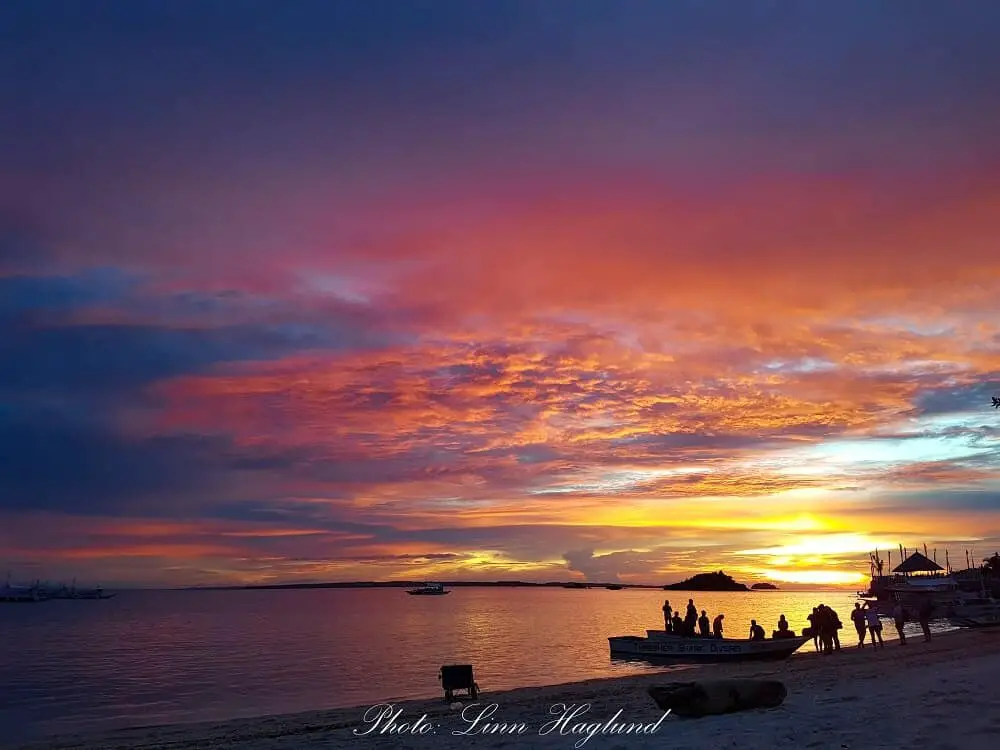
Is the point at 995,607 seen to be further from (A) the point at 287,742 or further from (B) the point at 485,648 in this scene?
(A) the point at 287,742

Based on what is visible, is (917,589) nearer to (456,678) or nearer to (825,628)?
(825,628)

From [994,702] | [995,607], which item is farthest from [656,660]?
[995,607]

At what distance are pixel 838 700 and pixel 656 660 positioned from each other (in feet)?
90.7

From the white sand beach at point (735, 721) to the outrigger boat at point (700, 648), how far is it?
21.3ft

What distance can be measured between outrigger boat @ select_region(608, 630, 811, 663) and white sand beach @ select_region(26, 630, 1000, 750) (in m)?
6.49

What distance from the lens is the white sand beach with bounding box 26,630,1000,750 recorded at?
11.3 meters

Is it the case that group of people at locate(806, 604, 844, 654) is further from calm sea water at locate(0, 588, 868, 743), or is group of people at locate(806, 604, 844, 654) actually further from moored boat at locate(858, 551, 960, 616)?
moored boat at locate(858, 551, 960, 616)

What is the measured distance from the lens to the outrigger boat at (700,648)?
36.0 metres

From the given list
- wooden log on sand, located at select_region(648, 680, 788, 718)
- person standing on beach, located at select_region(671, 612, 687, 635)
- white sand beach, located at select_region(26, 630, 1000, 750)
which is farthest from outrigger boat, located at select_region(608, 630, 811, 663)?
wooden log on sand, located at select_region(648, 680, 788, 718)

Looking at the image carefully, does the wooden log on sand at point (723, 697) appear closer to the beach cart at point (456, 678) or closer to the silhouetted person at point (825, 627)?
the beach cart at point (456, 678)

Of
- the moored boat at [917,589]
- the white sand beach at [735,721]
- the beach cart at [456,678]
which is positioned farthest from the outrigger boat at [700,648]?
the moored boat at [917,589]

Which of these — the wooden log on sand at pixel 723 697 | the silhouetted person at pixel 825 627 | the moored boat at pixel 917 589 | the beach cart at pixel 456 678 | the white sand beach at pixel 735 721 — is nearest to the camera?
the white sand beach at pixel 735 721

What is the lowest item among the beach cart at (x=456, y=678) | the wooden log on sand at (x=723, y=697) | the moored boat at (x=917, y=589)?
the moored boat at (x=917, y=589)

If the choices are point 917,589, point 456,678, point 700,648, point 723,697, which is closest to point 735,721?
point 723,697
